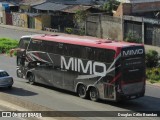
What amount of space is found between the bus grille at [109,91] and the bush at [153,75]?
24.1 ft

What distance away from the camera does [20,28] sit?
234ft

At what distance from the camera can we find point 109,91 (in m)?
24.2

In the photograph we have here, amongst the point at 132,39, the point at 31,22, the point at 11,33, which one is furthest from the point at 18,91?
the point at 31,22

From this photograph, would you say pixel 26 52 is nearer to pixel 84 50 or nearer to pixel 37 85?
pixel 37 85

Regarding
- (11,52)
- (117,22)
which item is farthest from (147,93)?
(117,22)

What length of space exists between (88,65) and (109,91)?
2.22 meters

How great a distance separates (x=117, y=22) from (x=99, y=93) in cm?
3216

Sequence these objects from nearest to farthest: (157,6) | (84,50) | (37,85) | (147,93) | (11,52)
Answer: (84,50), (147,93), (37,85), (11,52), (157,6)

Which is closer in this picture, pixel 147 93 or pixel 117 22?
pixel 147 93

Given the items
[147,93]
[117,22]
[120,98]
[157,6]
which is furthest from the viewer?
[157,6]

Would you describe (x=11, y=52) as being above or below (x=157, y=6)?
below

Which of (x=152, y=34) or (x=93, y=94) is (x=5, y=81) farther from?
(x=152, y=34)

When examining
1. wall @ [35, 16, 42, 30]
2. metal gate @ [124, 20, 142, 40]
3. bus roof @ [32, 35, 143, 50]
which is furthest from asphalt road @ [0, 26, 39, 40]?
bus roof @ [32, 35, 143, 50]

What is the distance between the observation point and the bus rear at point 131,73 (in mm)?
23828
